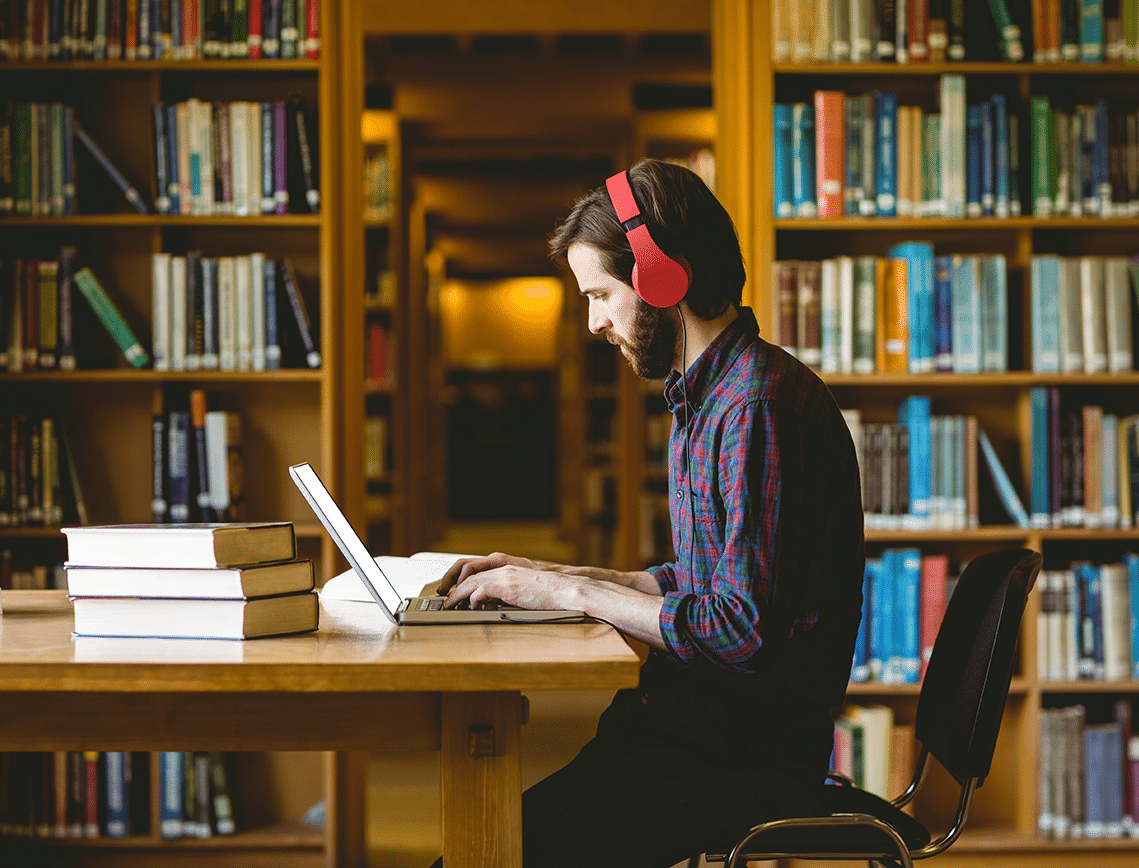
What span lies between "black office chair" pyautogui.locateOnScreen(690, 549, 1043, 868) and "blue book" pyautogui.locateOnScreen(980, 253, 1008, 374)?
1.21 meters

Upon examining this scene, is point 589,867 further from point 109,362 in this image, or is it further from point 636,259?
point 109,362

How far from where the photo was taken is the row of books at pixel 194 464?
2.49 m

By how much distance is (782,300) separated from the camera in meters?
2.50

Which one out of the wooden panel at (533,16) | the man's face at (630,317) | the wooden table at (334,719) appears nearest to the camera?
the wooden table at (334,719)

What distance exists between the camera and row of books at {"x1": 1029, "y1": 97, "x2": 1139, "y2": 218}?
8.20 ft

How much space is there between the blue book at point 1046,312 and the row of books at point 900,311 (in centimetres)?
8

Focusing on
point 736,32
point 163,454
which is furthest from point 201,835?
point 736,32

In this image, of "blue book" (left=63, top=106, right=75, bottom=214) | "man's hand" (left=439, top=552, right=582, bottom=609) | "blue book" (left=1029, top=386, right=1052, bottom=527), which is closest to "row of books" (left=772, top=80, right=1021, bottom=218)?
"blue book" (left=1029, top=386, right=1052, bottom=527)

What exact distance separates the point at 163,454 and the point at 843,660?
185 centimetres

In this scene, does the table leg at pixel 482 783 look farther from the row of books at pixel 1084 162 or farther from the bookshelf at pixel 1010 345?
the row of books at pixel 1084 162

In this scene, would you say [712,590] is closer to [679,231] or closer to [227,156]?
[679,231]

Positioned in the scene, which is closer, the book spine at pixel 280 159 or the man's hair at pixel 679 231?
the man's hair at pixel 679 231

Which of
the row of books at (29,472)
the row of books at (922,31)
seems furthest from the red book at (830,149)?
the row of books at (29,472)

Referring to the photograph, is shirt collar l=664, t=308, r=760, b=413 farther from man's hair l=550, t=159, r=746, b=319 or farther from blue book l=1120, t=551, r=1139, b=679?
blue book l=1120, t=551, r=1139, b=679
